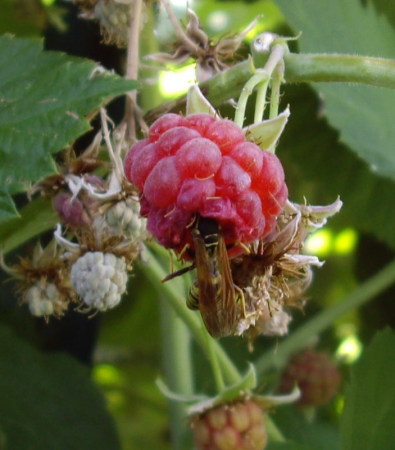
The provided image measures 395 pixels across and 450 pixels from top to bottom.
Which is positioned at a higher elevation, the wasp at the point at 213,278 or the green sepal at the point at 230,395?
the wasp at the point at 213,278

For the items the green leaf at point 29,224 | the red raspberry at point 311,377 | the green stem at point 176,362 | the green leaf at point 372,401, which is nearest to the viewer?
the green leaf at point 29,224

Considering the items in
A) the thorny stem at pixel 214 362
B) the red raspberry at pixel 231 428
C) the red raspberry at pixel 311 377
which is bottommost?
the red raspberry at pixel 311 377

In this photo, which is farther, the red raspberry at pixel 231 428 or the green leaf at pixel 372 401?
the green leaf at pixel 372 401

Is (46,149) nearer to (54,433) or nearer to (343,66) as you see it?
(343,66)

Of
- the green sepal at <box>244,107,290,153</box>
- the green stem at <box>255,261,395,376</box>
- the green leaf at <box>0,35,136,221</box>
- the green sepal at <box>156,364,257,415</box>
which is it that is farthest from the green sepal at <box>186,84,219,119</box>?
the green stem at <box>255,261,395,376</box>

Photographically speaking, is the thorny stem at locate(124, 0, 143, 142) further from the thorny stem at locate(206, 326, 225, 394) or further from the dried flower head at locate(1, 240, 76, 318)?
the thorny stem at locate(206, 326, 225, 394)

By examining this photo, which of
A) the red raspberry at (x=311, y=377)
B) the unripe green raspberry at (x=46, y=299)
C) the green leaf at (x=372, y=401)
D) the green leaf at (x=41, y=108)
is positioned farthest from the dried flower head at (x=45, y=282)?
the red raspberry at (x=311, y=377)

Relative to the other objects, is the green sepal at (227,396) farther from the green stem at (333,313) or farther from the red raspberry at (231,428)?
the green stem at (333,313)
